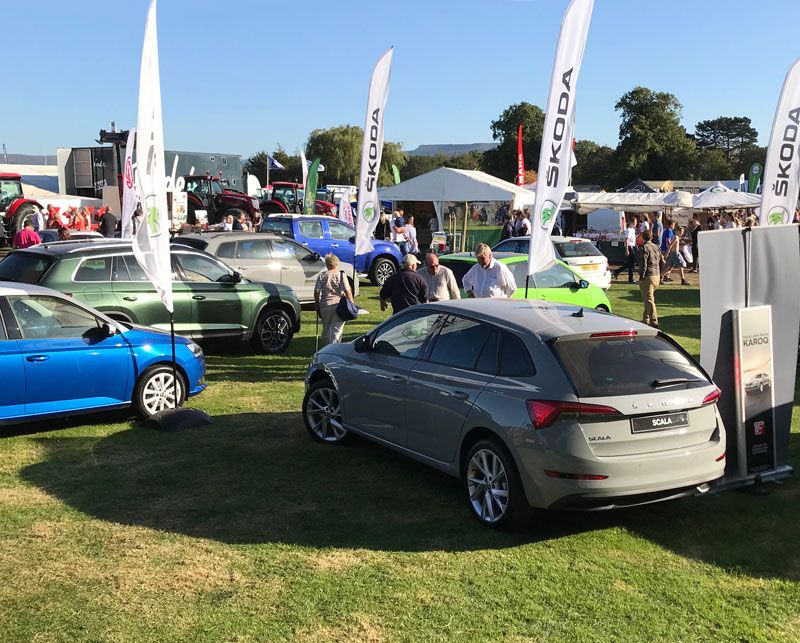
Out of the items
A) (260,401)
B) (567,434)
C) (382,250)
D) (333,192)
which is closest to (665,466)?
(567,434)

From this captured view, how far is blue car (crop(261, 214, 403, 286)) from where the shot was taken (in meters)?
21.2

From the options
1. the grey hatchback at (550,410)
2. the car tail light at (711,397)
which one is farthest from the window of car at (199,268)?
the car tail light at (711,397)

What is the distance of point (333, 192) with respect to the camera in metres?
53.7

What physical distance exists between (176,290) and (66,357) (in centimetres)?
408

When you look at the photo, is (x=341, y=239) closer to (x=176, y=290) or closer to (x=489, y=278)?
(x=176, y=290)

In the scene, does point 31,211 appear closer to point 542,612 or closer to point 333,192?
point 333,192

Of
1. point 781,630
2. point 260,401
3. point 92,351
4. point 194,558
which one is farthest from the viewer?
point 260,401

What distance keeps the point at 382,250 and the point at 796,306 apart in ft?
51.9

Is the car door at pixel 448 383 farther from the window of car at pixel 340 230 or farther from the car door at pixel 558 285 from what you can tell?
the window of car at pixel 340 230

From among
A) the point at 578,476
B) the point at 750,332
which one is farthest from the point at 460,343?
the point at 750,332

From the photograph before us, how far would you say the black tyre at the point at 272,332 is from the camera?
1267 centimetres

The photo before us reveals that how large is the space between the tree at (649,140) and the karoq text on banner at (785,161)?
66.1 m

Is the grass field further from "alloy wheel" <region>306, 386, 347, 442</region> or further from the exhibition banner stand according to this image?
the exhibition banner stand

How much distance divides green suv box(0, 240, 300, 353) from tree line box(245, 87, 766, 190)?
69.6 metres
